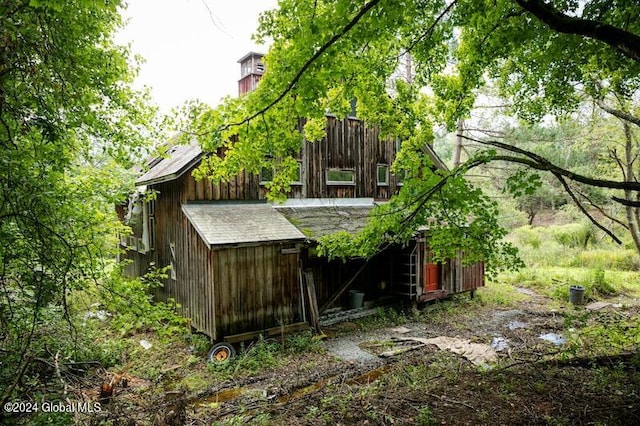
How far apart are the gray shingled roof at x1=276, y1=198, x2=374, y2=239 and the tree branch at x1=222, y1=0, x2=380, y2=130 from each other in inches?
215

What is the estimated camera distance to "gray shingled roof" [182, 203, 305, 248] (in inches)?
352

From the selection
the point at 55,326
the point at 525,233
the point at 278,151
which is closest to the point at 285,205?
the point at 278,151

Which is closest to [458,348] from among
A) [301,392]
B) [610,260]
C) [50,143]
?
[301,392]

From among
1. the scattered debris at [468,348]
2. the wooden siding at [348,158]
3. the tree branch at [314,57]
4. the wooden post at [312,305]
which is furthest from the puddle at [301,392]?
the wooden siding at [348,158]

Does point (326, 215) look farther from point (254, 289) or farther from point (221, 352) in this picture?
point (221, 352)

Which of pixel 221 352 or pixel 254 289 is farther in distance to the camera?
pixel 254 289

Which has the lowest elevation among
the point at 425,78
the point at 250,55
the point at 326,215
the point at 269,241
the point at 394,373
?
the point at 394,373

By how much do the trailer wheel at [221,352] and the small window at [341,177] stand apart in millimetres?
6242

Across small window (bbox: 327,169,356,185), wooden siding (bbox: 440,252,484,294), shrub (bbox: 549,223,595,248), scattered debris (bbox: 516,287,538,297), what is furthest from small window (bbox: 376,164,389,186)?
shrub (bbox: 549,223,595,248)

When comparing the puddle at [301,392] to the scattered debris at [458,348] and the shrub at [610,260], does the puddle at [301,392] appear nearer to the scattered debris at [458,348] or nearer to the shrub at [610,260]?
the scattered debris at [458,348]

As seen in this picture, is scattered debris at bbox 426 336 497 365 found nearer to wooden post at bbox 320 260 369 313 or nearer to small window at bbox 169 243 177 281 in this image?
wooden post at bbox 320 260 369 313

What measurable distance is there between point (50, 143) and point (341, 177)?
9.21 meters

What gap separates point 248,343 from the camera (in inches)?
368

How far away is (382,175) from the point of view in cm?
1412
